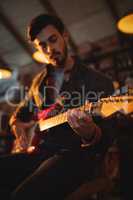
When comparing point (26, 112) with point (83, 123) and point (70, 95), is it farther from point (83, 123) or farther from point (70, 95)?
point (83, 123)

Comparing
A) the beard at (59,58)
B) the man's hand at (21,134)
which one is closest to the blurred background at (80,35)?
the beard at (59,58)

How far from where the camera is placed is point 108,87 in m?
2.28

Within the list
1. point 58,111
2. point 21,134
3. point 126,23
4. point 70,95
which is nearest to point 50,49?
point 70,95

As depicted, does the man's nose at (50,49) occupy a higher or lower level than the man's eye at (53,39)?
lower

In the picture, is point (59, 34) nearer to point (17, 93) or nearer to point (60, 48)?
point (60, 48)

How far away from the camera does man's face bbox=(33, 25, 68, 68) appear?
2375mm

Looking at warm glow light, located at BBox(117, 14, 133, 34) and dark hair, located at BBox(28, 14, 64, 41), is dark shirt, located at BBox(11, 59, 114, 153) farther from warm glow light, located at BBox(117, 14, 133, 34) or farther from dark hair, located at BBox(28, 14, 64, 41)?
warm glow light, located at BBox(117, 14, 133, 34)

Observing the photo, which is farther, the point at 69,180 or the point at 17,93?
the point at 17,93

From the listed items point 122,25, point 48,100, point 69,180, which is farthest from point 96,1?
point 69,180

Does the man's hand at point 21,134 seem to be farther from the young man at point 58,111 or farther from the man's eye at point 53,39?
the man's eye at point 53,39

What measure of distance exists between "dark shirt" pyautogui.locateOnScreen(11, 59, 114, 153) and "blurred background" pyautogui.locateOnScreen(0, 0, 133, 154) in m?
1.84

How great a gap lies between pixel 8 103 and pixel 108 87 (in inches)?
215

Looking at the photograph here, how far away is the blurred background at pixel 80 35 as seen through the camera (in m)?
4.95

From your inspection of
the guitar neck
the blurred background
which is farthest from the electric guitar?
the blurred background
